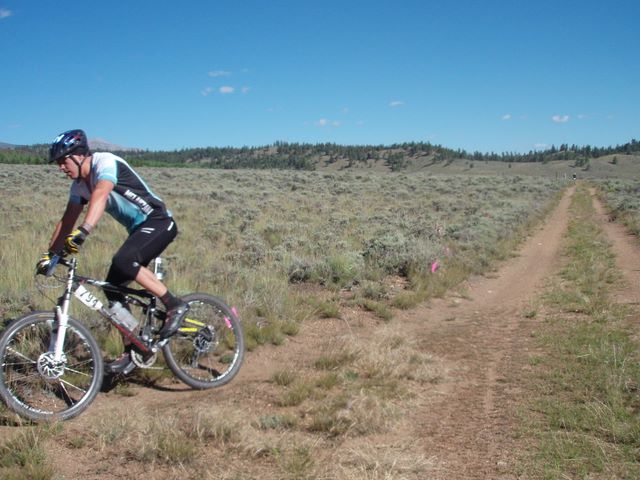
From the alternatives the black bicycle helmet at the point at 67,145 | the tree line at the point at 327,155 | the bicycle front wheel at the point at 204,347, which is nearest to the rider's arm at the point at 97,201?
the black bicycle helmet at the point at 67,145

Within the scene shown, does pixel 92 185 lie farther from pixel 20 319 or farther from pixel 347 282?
pixel 347 282

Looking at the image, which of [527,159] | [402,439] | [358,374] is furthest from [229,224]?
[527,159]

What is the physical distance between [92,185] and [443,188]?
35069 mm

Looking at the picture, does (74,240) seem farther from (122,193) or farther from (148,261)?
(148,261)

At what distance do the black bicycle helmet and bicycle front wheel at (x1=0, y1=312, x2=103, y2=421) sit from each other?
129cm

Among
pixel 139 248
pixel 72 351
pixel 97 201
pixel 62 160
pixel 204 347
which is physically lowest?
pixel 204 347

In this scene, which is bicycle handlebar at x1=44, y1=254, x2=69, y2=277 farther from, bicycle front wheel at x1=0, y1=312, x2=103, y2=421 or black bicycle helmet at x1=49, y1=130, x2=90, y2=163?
black bicycle helmet at x1=49, y1=130, x2=90, y2=163

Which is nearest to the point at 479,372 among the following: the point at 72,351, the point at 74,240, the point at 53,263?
the point at 72,351

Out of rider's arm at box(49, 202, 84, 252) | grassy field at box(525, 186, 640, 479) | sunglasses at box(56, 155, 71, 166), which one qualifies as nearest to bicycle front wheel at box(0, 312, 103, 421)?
rider's arm at box(49, 202, 84, 252)

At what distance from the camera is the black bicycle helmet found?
401 cm

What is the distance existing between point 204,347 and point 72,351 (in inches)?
47.2

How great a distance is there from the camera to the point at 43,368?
395 cm

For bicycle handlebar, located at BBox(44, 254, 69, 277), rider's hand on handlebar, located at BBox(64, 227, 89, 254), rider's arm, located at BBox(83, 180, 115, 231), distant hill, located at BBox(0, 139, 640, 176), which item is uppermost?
distant hill, located at BBox(0, 139, 640, 176)

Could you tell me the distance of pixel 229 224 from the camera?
14484 mm
